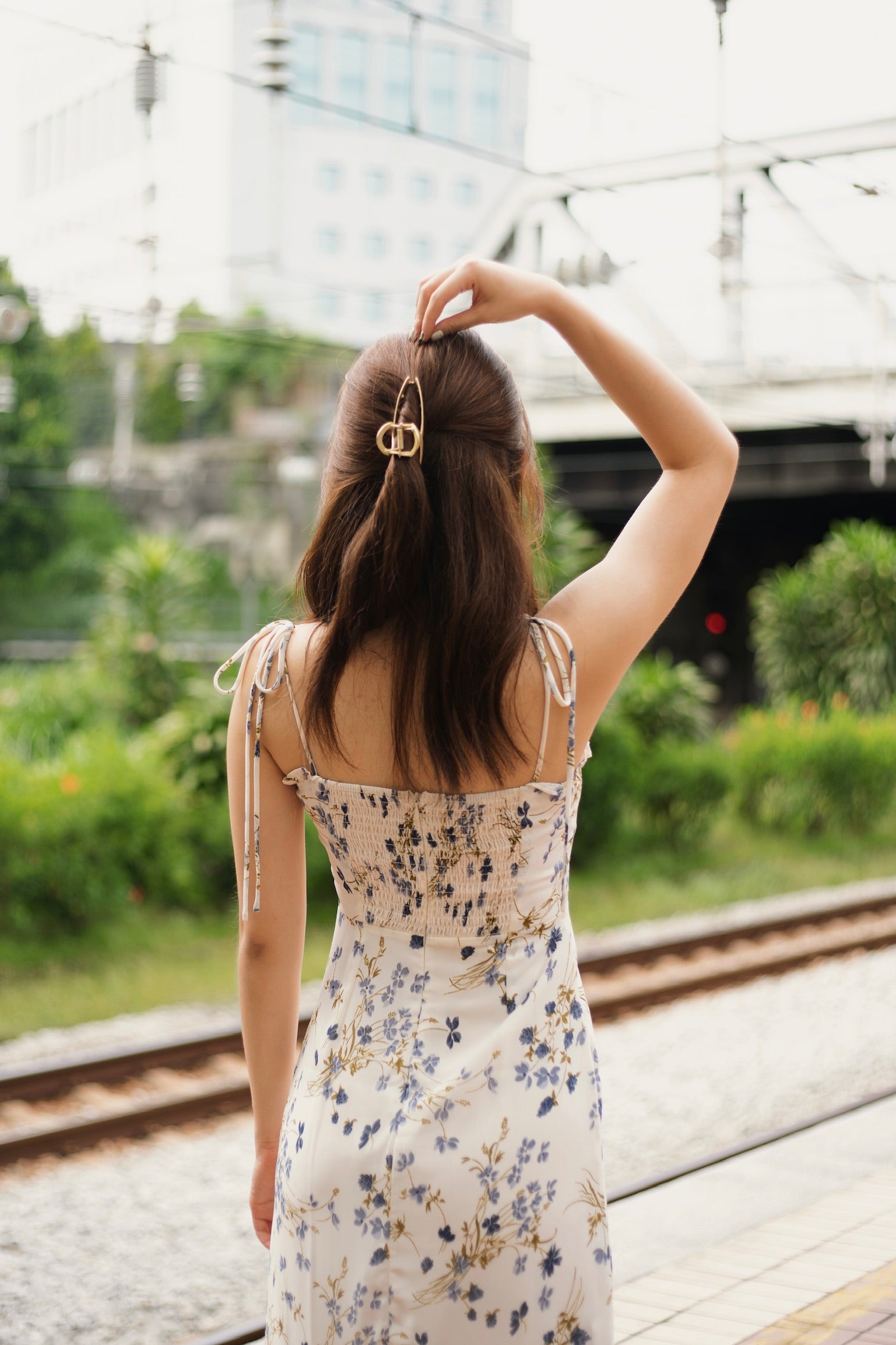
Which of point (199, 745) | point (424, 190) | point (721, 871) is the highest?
point (424, 190)

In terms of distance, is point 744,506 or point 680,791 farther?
point 744,506

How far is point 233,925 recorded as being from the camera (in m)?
9.74

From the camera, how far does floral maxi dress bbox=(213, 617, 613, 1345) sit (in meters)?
1.53

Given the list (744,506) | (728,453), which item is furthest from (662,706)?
(744,506)

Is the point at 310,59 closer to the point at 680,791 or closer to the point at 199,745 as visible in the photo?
the point at 680,791

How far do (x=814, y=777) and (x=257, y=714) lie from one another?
13.6 meters

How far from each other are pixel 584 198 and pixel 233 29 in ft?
191

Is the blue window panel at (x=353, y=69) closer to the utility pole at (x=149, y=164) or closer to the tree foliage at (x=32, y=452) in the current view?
the tree foliage at (x=32, y=452)

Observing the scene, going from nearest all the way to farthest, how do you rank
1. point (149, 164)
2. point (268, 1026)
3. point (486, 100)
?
point (268, 1026)
point (149, 164)
point (486, 100)

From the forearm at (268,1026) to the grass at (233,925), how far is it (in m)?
6.08

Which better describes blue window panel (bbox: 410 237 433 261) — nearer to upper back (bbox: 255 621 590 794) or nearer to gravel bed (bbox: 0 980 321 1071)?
gravel bed (bbox: 0 980 321 1071)

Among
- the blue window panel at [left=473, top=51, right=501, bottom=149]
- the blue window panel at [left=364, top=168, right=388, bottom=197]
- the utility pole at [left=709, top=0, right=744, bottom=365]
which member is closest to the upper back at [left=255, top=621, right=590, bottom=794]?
the utility pole at [left=709, top=0, right=744, bottom=365]

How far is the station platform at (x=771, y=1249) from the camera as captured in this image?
10.6 ft

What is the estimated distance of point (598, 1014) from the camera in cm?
767
